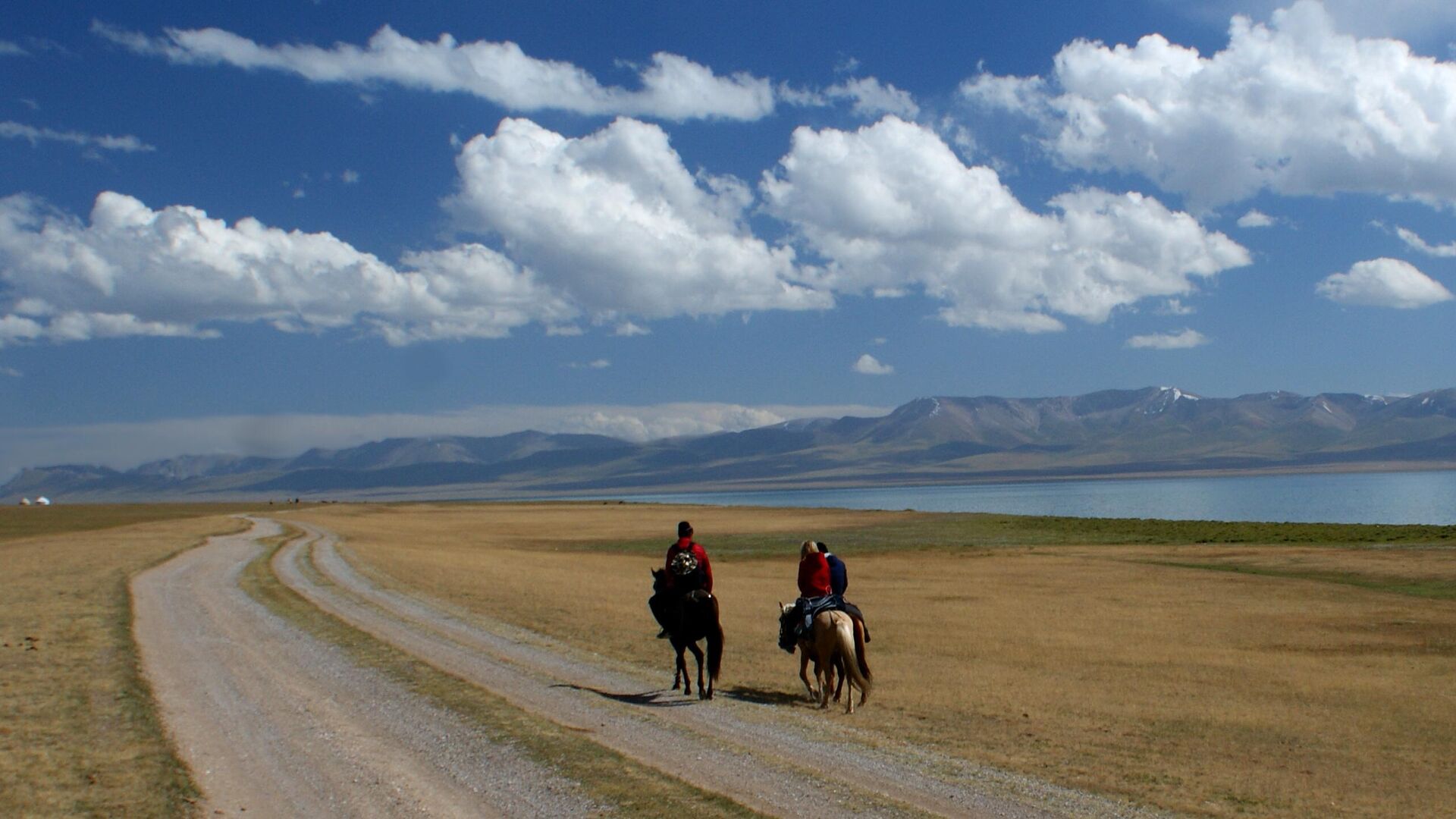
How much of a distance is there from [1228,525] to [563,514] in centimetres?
7983

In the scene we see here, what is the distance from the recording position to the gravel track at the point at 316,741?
412 inches

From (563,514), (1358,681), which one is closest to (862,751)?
(1358,681)

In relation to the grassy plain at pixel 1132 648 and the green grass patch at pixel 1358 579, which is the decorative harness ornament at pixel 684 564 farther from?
the green grass patch at pixel 1358 579

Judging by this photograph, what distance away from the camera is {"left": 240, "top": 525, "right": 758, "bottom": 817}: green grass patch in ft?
33.8

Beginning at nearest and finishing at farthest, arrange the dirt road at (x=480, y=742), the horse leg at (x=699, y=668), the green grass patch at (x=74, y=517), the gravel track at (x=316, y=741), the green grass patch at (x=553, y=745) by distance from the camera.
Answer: the green grass patch at (x=553, y=745)
the gravel track at (x=316, y=741)
the dirt road at (x=480, y=742)
the horse leg at (x=699, y=668)
the green grass patch at (x=74, y=517)

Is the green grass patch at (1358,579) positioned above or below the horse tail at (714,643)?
below

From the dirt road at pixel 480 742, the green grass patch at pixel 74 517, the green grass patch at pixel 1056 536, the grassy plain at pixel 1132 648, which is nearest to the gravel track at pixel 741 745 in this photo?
the dirt road at pixel 480 742

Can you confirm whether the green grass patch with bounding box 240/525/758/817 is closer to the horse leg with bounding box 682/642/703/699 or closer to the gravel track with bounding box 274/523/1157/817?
the gravel track with bounding box 274/523/1157/817

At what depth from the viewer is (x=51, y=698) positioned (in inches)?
599

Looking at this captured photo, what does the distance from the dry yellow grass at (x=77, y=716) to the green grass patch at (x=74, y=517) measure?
209 feet

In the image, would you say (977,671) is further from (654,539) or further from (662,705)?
(654,539)

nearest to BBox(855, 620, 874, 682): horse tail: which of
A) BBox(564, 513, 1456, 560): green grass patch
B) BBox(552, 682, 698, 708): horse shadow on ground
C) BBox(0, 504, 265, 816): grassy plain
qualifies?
BBox(552, 682, 698, 708): horse shadow on ground

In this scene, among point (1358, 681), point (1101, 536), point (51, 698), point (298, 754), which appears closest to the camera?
point (298, 754)

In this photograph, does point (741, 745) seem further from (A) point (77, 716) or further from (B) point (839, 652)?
(A) point (77, 716)
